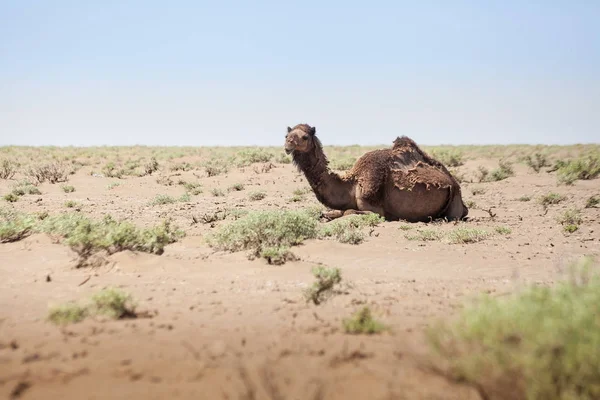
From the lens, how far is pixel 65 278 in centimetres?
642

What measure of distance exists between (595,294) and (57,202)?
49.8 ft

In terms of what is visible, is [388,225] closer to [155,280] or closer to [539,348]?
[155,280]

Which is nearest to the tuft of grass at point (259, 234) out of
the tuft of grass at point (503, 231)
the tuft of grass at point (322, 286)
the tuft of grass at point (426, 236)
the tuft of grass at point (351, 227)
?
the tuft of grass at point (351, 227)

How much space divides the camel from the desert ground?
605 millimetres

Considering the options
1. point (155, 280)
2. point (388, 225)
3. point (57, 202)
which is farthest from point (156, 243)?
point (57, 202)

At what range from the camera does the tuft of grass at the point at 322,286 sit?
5.44 metres

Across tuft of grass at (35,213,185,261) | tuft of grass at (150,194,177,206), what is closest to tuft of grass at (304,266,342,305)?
tuft of grass at (35,213,185,261)

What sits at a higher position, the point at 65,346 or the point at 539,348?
the point at 539,348

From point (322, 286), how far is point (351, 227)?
475 centimetres

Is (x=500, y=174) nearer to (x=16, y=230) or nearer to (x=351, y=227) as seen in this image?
(x=351, y=227)

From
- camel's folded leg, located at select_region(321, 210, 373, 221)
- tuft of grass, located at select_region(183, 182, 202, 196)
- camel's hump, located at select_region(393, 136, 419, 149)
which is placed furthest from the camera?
tuft of grass, located at select_region(183, 182, 202, 196)

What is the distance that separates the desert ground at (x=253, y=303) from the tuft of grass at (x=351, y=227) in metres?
0.09

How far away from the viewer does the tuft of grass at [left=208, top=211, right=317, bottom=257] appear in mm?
8172

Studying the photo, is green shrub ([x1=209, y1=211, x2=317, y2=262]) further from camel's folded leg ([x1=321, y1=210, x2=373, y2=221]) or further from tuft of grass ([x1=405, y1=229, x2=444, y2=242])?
camel's folded leg ([x1=321, y1=210, x2=373, y2=221])
